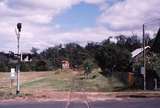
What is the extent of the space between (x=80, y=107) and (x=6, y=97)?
410 inches

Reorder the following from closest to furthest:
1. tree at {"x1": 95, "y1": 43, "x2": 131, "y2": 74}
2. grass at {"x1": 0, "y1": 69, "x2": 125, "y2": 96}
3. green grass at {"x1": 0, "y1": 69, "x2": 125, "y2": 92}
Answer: grass at {"x1": 0, "y1": 69, "x2": 125, "y2": 96} → green grass at {"x1": 0, "y1": 69, "x2": 125, "y2": 92} → tree at {"x1": 95, "y1": 43, "x2": 131, "y2": 74}

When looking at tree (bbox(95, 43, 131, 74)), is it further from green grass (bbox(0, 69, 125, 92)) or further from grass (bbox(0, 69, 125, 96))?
green grass (bbox(0, 69, 125, 92))

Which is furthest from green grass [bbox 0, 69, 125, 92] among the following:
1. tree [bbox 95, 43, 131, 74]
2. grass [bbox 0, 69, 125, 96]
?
tree [bbox 95, 43, 131, 74]

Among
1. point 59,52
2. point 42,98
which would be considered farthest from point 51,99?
point 59,52

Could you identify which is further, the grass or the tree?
the tree

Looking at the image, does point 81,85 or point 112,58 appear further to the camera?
point 112,58

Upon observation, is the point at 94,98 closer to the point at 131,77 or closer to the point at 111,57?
the point at 131,77

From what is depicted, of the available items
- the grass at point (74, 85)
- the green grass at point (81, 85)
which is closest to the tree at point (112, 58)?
the grass at point (74, 85)

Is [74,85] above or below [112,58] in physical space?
below

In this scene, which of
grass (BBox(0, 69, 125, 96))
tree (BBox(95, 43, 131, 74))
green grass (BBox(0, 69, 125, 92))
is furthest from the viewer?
tree (BBox(95, 43, 131, 74))

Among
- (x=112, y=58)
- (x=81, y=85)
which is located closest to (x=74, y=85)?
(x=81, y=85)

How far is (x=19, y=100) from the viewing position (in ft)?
108

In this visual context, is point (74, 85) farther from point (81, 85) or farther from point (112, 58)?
point (112, 58)

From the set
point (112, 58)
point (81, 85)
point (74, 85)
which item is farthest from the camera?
point (112, 58)
